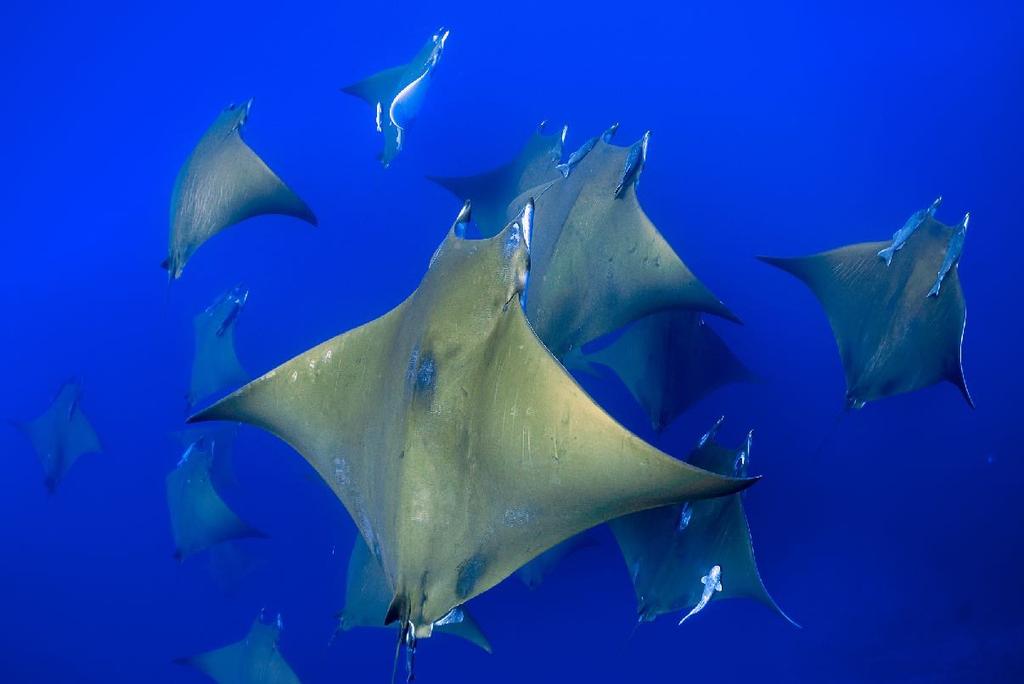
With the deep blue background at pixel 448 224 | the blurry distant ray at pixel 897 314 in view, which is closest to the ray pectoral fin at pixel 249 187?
the deep blue background at pixel 448 224

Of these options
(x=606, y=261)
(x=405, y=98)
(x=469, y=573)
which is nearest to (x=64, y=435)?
(x=405, y=98)

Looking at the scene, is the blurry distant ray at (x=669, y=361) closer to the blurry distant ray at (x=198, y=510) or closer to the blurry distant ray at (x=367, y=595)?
the blurry distant ray at (x=367, y=595)

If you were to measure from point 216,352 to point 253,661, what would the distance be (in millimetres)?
1856

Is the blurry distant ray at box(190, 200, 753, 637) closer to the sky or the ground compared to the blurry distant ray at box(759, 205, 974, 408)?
closer to the sky

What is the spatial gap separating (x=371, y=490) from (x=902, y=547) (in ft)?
14.5

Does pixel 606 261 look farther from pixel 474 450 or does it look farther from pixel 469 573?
pixel 469 573

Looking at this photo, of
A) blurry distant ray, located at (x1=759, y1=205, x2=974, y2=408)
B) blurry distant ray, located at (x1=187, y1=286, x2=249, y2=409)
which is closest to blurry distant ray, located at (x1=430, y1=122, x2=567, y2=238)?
blurry distant ray, located at (x1=759, y1=205, x2=974, y2=408)

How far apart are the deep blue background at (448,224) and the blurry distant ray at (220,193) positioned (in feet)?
4.95

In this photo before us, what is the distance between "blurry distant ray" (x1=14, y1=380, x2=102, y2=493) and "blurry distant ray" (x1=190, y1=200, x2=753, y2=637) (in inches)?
135

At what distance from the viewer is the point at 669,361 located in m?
3.60

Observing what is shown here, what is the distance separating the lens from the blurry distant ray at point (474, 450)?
5.96 feet

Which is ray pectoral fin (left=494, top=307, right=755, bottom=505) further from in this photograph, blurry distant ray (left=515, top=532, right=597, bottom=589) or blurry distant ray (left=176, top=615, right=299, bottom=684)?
blurry distant ray (left=176, top=615, right=299, bottom=684)

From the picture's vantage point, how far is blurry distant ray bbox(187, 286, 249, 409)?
4.37 meters

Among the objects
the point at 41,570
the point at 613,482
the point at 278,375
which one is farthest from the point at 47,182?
the point at 613,482
